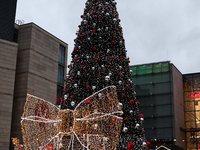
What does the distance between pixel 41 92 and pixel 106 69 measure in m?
20.9

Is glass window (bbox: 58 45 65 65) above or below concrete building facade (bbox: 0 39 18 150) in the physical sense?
above

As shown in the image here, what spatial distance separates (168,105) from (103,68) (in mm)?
30512

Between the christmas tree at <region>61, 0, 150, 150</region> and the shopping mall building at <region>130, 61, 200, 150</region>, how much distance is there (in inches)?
1168

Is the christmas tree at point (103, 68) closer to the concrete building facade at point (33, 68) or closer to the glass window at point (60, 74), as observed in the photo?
the concrete building facade at point (33, 68)

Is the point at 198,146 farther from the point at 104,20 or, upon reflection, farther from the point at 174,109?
the point at 104,20

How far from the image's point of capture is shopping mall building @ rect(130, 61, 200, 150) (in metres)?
37.4

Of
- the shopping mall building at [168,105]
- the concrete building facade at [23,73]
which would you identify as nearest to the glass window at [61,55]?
the concrete building facade at [23,73]

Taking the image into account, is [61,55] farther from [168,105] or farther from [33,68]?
[168,105]

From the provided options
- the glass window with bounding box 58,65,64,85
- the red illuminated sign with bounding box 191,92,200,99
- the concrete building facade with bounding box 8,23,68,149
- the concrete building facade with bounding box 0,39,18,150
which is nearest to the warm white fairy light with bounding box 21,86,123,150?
the concrete building facade with bounding box 0,39,18,150

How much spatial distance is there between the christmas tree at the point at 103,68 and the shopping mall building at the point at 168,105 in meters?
29.7

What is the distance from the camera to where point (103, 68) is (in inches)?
344

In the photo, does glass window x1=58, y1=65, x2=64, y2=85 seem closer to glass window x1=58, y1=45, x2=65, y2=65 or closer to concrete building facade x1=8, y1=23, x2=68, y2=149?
glass window x1=58, y1=45, x2=65, y2=65

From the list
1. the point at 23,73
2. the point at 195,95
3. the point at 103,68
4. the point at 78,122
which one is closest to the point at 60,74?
the point at 23,73

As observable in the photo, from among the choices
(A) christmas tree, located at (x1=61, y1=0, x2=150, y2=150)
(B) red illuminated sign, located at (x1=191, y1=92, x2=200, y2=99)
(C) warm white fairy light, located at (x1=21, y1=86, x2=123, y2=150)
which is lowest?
(C) warm white fairy light, located at (x1=21, y1=86, x2=123, y2=150)
